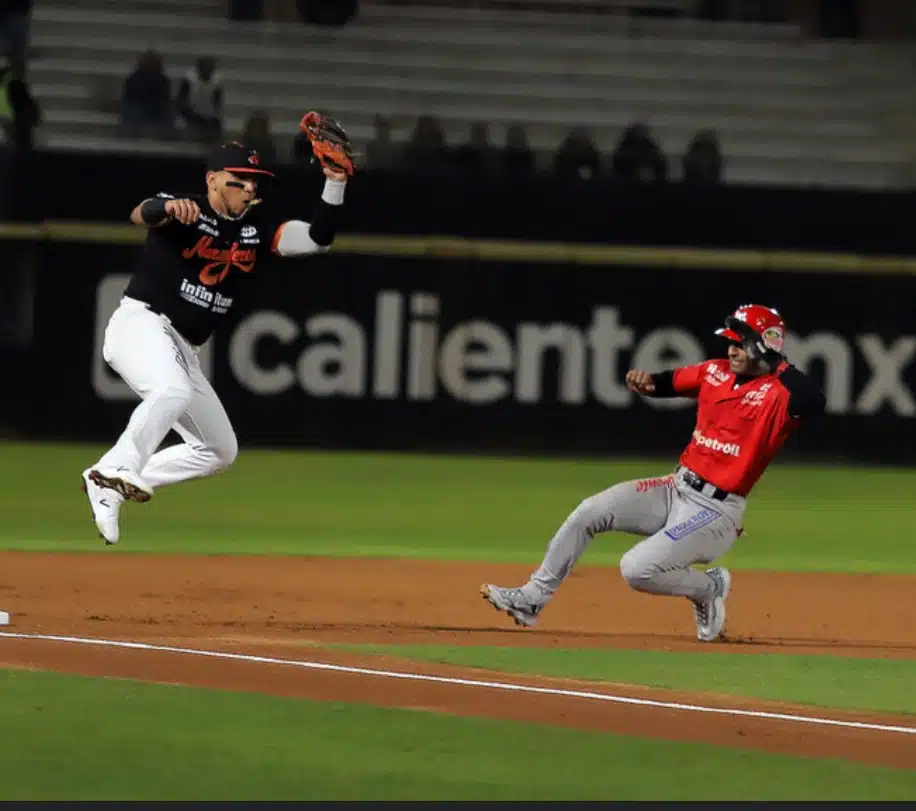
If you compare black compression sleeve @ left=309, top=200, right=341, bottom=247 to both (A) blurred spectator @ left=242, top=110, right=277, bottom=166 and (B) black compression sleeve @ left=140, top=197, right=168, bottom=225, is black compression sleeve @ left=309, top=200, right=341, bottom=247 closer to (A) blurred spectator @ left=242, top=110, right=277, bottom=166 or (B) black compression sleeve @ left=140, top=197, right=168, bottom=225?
(B) black compression sleeve @ left=140, top=197, right=168, bottom=225

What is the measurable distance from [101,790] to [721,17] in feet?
A: 60.4

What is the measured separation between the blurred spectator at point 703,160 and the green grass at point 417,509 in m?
3.23

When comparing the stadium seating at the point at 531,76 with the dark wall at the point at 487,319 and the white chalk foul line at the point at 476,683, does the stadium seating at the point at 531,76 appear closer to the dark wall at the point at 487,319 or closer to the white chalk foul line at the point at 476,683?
the dark wall at the point at 487,319

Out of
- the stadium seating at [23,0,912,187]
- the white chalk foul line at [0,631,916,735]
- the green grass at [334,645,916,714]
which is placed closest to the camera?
the white chalk foul line at [0,631,916,735]

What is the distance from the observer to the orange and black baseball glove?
9.18m

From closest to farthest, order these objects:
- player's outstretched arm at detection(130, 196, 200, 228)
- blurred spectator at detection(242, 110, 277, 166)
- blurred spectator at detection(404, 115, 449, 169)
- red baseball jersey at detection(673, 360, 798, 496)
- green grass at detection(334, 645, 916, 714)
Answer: green grass at detection(334, 645, 916, 714) → red baseball jersey at detection(673, 360, 798, 496) → player's outstretched arm at detection(130, 196, 200, 228) → blurred spectator at detection(242, 110, 277, 166) → blurred spectator at detection(404, 115, 449, 169)

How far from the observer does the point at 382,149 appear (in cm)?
1880

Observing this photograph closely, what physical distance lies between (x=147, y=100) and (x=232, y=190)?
10036 millimetres

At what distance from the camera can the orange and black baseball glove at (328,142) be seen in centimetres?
918

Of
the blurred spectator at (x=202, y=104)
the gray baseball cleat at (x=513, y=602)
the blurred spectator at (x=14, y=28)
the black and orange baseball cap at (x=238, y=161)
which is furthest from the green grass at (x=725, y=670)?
the blurred spectator at (x=14, y=28)

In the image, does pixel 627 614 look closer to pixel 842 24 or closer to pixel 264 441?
pixel 264 441

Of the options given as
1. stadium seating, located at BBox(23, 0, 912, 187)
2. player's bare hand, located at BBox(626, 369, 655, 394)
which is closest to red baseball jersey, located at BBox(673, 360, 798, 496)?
player's bare hand, located at BBox(626, 369, 655, 394)

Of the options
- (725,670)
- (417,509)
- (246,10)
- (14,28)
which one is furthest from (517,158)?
(725,670)

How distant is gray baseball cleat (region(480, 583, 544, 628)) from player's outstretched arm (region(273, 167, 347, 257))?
1.89m
